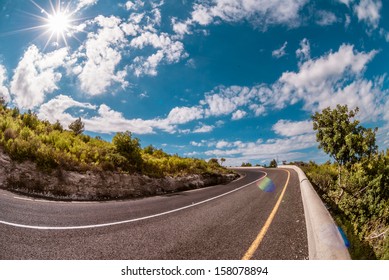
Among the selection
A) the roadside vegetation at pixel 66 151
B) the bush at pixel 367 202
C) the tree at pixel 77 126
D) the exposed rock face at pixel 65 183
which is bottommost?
the bush at pixel 367 202

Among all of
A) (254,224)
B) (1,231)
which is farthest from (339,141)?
(1,231)

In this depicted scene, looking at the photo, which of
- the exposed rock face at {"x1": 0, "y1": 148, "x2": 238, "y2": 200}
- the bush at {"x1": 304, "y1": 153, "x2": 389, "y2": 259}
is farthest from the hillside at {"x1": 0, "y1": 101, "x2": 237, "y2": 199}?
the bush at {"x1": 304, "y1": 153, "x2": 389, "y2": 259}

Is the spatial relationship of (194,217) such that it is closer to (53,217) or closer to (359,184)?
(53,217)

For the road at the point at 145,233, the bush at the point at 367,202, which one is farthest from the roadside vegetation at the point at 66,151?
the bush at the point at 367,202

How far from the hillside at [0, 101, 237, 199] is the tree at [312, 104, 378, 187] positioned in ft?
38.0

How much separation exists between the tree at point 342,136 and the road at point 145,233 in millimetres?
10650

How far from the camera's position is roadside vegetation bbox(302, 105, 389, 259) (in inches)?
363

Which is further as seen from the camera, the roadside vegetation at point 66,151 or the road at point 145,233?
the roadside vegetation at point 66,151

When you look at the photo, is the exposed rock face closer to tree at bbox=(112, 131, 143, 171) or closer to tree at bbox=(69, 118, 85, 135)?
tree at bbox=(112, 131, 143, 171)

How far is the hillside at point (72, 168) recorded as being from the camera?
9.49 metres

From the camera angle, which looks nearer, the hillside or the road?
the road

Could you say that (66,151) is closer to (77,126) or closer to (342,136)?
(77,126)

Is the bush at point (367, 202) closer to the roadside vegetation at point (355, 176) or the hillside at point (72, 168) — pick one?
the roadside vegetation at point (355, 176)
